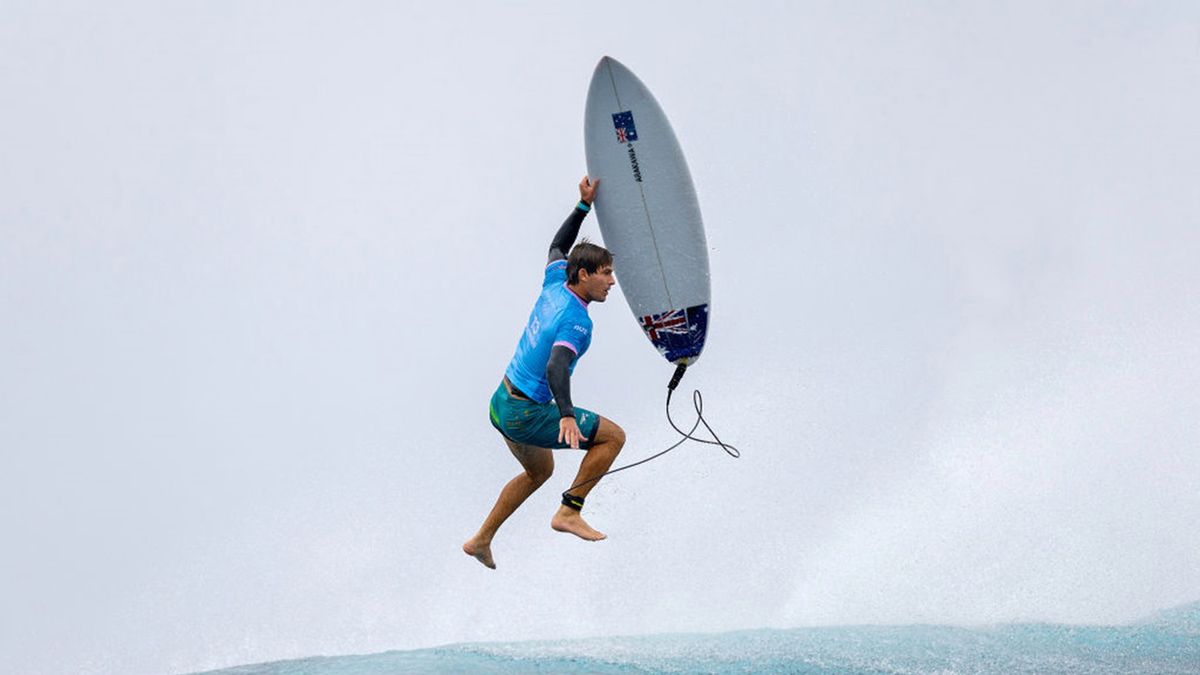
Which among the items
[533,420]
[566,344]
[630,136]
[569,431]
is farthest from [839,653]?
[630,136]

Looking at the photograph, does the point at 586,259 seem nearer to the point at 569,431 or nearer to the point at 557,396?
the point at 557,396

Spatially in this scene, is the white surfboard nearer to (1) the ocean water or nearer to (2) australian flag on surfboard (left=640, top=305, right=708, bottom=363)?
(2) australian flag on surfboard (left=640, top=305, right=708, bottom=363)

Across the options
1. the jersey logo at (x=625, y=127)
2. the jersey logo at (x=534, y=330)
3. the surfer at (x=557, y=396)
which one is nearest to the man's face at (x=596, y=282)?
the surfer at (x=557, y=396)

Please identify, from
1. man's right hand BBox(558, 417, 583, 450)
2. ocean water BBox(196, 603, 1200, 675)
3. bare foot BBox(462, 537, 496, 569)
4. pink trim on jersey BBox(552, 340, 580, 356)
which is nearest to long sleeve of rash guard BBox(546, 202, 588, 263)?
pink trim on jersey BBox(552, 340, 580, 356)

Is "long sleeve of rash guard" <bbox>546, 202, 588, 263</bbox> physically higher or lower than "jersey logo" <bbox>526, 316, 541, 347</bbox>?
higher

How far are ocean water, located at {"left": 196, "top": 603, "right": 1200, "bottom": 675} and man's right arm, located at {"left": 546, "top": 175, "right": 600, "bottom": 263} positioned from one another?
11.8 feet

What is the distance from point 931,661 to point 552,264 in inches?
185

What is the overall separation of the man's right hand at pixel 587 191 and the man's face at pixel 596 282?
147cm

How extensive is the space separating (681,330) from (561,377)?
239 centimetres

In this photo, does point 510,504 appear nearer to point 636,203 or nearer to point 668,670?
point 668,670

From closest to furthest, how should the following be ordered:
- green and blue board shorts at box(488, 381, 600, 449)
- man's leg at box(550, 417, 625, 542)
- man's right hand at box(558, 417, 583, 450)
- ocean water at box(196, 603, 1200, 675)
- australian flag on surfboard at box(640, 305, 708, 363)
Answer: man's right hand at box(558, 417, 583, 450) → green and blue board shorts at box(488, 381, 600, 449) → man's leg at box(550, 417, 625, 542) → ocean water at box(196, 603, 1200, 675) → australian flag on surfboard at box(640, 305, 708, 363)

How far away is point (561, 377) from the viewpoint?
8016 mm

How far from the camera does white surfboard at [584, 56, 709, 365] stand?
9969 millimetres

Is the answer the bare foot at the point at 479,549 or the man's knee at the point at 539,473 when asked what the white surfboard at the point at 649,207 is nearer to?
the man's knee at the point at 539,473
